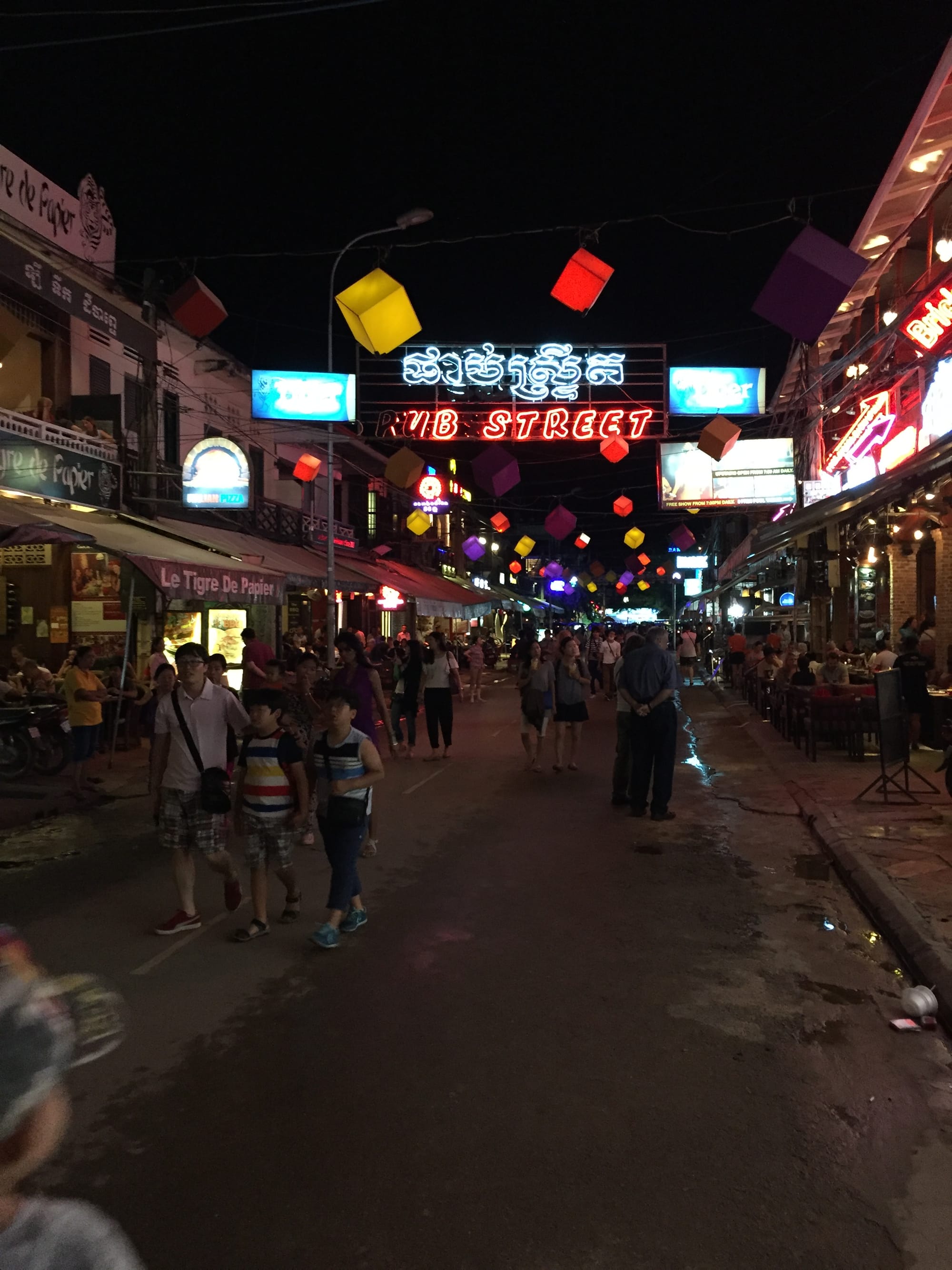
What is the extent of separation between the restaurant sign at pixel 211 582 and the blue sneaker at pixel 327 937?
8.11m

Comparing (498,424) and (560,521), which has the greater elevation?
(498,424)

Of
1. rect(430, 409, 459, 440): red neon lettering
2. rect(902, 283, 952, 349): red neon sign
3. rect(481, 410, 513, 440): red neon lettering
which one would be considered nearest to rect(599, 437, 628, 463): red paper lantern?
rect(481, 410, 513, 440): red neon lettering

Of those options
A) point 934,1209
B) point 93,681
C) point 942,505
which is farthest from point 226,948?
point 942,505

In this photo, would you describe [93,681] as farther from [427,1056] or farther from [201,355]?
[201,355]

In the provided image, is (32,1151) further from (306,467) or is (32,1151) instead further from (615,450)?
(306,467)

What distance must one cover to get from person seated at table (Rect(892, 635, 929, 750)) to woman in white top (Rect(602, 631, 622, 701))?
1153 cm

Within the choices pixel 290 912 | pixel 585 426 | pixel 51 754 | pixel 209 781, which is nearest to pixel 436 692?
pixel 51 754

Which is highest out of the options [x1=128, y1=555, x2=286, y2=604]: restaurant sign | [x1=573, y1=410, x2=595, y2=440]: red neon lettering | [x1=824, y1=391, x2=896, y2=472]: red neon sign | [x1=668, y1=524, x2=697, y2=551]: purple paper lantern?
[x1=573, y1=410, x2=595, y2=440]: red neon lettering

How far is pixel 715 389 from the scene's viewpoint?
2575 centimetres

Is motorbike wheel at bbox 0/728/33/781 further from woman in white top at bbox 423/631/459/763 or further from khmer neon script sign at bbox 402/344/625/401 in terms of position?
khmer neon script sign at bbox 402/344/625/401

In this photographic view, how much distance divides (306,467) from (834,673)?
47.3 feet

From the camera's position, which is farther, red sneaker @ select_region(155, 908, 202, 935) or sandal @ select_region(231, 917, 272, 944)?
red sneaker @ select_region(155, 908, 202, 935)

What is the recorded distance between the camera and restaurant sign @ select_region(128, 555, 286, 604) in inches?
518

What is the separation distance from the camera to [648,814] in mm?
10430
